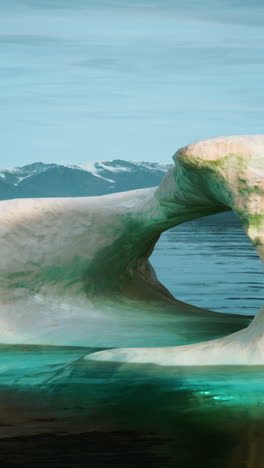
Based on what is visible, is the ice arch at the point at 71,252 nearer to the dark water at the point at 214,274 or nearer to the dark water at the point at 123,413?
the dark water at the point at 123,413

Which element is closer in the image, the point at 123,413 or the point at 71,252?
the point at 123,413

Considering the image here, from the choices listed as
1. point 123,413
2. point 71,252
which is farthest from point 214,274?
point 123,413

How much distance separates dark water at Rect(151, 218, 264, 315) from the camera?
1470 cm

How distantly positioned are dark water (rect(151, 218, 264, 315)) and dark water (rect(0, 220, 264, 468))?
554cm

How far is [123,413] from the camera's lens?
6688mm

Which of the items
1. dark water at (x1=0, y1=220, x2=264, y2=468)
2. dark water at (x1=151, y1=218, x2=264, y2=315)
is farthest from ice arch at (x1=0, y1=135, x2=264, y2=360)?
dark water at (x1=151, y1=218, x2=264, y2=315)

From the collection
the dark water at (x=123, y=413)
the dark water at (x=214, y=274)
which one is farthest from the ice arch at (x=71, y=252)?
the dark water at (x=214, y=274)

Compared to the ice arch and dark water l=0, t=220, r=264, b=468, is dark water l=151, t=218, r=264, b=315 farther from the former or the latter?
dark water l=0, t=220, r=264, b=468

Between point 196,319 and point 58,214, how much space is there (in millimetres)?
2169

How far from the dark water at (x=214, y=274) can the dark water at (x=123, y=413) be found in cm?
554

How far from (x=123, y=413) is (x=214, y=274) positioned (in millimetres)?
13004

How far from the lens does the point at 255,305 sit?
1389 centimetres

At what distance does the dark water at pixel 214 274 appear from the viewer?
579 inches

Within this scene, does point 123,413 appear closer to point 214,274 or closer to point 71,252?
point 71,252
